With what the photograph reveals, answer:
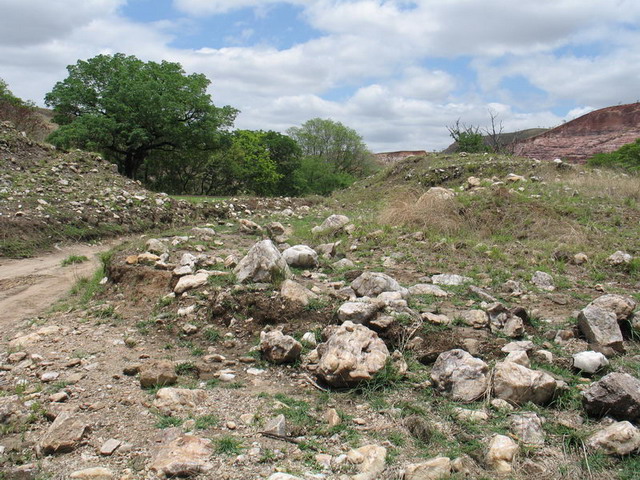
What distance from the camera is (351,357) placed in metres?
3.00

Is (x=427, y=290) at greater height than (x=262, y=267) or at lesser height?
lesser

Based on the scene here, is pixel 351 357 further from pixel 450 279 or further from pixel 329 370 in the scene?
pixel 450 279

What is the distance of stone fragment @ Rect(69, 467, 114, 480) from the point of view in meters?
2.18

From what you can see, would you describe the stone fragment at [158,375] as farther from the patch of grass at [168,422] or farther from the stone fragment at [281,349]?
the stone fragment at [281,349]

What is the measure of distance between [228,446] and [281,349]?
101 cm

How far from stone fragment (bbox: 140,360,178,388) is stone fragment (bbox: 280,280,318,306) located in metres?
1.15

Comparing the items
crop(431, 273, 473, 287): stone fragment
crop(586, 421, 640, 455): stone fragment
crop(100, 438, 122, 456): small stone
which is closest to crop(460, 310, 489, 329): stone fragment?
crop(431, 273, 473, 287): stone fragment

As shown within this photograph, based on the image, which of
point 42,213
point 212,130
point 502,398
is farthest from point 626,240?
point 212,130

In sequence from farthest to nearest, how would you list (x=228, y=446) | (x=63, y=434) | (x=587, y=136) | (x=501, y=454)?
(x=587, y=136)
(x=63, y=434)
(x=228, y=446)
(x=501, y=454)

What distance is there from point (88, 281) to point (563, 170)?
11372mm

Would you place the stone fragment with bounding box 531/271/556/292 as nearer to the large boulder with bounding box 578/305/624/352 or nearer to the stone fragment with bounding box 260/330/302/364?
the large boulder with bounding box 578/305/624/352

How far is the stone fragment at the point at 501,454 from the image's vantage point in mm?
2201

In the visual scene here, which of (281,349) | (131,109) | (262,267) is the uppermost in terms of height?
(131,109)

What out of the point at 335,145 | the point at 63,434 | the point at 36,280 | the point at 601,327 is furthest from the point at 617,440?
the point at 335,145
